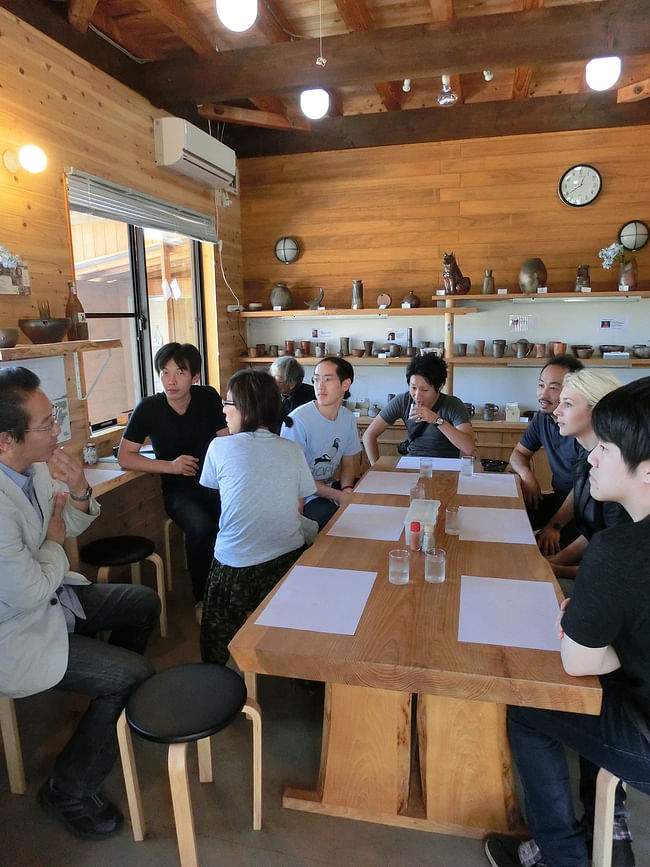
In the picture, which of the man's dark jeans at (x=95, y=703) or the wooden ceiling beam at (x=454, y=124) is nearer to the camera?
the man's dark jeans at (x=95, y=703)

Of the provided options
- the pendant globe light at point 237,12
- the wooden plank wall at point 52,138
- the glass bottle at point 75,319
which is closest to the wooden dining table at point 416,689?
the glass bottle at point 75,319

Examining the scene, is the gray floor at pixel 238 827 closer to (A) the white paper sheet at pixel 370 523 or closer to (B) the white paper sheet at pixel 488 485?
(A) the white paper sheet at pixel 370 523

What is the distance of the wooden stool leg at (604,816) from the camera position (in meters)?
1.38

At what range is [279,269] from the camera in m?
5.19

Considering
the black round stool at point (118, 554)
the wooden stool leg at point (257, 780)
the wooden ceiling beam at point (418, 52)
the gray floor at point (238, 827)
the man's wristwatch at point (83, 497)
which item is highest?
the wooden ceiling beam at point (418, 52)

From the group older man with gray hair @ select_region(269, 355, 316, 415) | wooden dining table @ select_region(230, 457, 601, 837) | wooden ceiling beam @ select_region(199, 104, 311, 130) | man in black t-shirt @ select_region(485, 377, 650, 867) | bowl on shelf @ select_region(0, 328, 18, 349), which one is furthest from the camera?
wooden ceiling beam @ select_region(199, 104, 311, 130)

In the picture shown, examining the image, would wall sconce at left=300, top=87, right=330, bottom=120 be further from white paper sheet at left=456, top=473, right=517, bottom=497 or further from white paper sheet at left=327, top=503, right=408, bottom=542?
white paper sheet at left=327, top=503, right=408, bottom=542

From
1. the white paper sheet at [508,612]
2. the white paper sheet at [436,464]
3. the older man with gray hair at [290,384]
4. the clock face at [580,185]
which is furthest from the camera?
the clock face at [580,185]

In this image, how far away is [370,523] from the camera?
2.17m

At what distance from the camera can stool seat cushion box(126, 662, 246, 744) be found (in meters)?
1.41

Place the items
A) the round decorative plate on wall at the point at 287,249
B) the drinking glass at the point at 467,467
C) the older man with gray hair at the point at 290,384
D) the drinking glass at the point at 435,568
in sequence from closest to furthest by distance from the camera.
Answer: the drinking glass at the point at 435,568 → the drinking glass at the point at 467,467 → the older man with gray hair at the point at 290,384 → the round decorative plate on wall at the point at 287,249

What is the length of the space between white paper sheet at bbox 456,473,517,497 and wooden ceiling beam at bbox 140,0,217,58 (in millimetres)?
2778

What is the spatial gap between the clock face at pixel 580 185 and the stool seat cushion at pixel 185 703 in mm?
4286

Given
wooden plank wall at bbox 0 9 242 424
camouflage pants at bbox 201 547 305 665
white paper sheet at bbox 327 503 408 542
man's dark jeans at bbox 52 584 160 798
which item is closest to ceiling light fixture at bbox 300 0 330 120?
wooden plank wall at bbox 0 9 242 424
